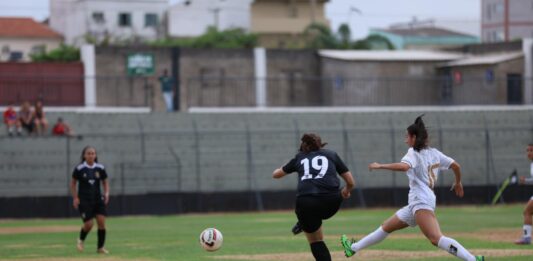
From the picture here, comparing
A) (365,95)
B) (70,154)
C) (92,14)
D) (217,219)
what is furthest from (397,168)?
(92,14)

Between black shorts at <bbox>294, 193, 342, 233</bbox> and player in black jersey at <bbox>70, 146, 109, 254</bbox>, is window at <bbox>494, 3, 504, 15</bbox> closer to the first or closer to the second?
player in black jersey at <bbox>70, 146, 109, 254</bbox>

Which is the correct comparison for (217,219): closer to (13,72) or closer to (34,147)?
(34,147)

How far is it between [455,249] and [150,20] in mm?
78173

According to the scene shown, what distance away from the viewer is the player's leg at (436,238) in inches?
520

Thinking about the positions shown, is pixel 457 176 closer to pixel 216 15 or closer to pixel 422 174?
pixel 422 174

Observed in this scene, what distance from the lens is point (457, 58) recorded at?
5441 centimetres

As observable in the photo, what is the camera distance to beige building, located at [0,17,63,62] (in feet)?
261

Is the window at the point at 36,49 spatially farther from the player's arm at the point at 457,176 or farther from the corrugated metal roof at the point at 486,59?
the player's arm at the point at 457,176

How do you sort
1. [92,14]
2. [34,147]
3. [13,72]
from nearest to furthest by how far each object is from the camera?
[34,147] → [13,72] → [92,14]

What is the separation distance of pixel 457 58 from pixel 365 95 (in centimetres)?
896

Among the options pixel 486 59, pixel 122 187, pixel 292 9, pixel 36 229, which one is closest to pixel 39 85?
pixel 122 187

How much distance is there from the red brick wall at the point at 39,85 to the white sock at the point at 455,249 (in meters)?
30.7

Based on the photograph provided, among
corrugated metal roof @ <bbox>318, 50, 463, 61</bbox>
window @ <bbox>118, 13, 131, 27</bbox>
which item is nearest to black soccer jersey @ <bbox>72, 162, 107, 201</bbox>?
corrugated metal roof @ <bbox>318, 50, 463, 61</bbox>

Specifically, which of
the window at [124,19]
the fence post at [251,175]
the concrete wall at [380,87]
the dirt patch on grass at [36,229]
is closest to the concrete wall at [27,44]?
the window at [124,19]
